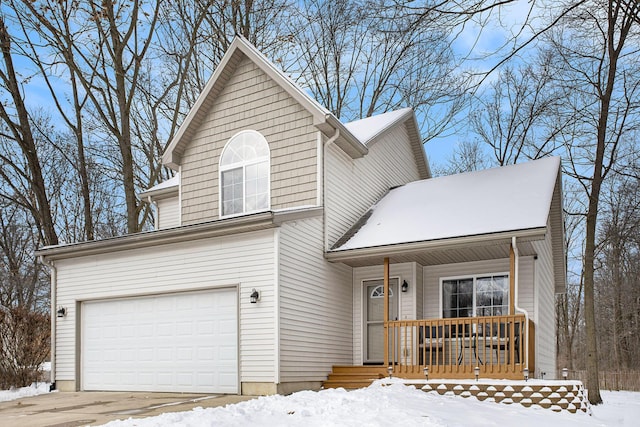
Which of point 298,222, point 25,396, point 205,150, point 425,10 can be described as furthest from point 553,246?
point 25,396

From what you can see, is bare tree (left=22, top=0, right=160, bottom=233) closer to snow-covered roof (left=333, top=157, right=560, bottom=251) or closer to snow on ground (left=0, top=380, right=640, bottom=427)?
snow-covered roof (left=333, top=157, right=560, bottom=251)

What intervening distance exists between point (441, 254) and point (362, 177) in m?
3.25

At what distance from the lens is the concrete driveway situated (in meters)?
8.23

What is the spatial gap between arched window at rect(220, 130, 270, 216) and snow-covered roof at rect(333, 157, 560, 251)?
220 cm

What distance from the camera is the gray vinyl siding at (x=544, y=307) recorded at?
1194cm

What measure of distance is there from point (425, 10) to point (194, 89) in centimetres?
1728

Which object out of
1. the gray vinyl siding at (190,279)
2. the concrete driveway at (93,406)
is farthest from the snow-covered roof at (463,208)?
the concrete driveway at (93,406)

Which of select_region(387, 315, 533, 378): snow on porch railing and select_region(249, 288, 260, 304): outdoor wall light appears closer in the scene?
select_region(387, 315, 533, 378): snow on porch railing

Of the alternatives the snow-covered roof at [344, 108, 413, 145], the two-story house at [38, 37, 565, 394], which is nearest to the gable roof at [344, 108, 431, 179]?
the snow-covered roof at [344, 108, 413, 145]

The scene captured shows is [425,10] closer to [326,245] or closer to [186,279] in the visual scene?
[326,245]

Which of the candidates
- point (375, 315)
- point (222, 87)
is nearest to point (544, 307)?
point (375, 315)

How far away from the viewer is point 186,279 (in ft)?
38.3

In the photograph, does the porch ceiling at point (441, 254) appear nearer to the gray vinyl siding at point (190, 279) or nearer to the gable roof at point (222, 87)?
the gray vinyl siding at point (190, 279)

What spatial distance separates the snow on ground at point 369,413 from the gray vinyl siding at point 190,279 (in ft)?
6.87
